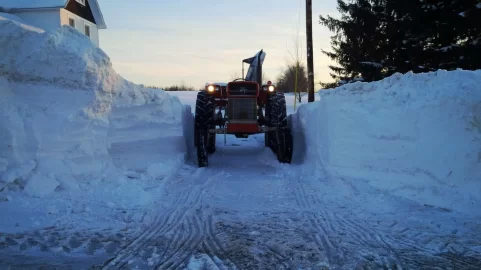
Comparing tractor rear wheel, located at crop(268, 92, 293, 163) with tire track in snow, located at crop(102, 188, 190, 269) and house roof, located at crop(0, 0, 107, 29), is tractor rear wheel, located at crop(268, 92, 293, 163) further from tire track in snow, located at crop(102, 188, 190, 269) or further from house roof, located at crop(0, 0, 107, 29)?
house roof, located at crop(0, 0, 107, 29)

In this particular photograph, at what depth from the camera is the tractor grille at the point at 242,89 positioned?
33.5 ft

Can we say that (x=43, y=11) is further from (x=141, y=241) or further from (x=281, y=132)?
(x=141, y=241)

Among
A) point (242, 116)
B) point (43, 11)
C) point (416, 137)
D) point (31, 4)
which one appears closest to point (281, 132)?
point (242, 116)

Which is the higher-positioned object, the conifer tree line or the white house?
the white house

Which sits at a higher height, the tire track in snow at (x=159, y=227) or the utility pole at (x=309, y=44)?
the utility pole at (x=309, y=44)

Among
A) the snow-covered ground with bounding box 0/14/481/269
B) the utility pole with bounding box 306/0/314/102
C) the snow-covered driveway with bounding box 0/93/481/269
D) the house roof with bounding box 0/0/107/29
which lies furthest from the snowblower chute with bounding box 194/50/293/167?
the house roof with bounding box 0/0/107/29

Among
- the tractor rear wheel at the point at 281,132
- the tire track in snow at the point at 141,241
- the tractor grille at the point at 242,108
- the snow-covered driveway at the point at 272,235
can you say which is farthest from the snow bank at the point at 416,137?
the tire track in snow at the point at 141,241

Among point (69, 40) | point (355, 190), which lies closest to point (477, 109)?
point (355, 190)

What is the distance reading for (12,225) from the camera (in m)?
4.82

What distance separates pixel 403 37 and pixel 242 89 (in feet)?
33.8

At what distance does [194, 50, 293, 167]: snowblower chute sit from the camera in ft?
31.5

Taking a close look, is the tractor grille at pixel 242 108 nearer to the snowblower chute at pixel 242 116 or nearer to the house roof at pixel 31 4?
the snowblower chute at pixel 242 116

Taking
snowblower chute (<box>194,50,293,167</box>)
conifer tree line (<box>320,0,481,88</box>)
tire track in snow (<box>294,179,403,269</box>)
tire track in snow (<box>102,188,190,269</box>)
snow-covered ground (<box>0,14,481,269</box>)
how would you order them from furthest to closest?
1. conifer tree line (<box>320,0,481,88</box>)
2. snowblower chute (<box>194,50,293,167</box>)
3. snow-covered ground (<box>0,14,481,269</box>)
4. tire track in snow (<box>294,179,403,269</box>)
5. tire track in snow (<box>102,188,190,269</box>)

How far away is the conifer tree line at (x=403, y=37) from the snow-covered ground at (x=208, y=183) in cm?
872
